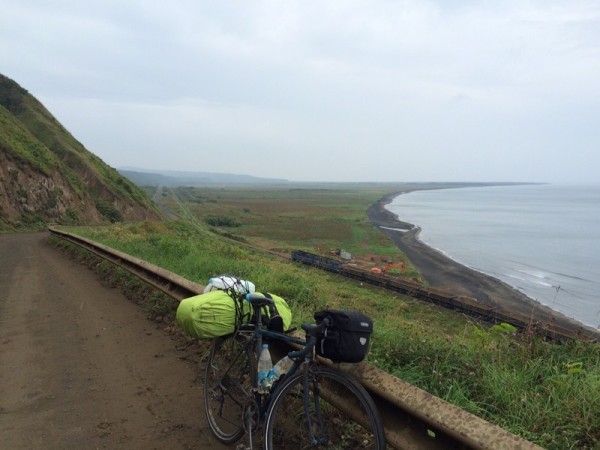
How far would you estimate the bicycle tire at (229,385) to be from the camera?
326cm

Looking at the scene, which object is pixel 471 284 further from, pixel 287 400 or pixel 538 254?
pixel 287 400

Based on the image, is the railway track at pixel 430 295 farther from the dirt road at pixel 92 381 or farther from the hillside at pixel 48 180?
the hillside at pixel 48 180

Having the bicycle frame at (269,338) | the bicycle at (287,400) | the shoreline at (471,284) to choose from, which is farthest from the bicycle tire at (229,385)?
→ the shoreline at (471,284)

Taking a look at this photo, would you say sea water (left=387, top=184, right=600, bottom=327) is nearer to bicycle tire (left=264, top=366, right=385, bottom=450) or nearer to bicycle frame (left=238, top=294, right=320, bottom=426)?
bicycle tire (left=264, top=366, right=385, bottom=450)

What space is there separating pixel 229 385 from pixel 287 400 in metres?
0.57

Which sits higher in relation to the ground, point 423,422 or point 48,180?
point 48,180

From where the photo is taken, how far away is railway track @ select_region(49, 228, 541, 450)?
202cm

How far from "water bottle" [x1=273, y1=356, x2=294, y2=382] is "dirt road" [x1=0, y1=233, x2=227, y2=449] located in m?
0.89

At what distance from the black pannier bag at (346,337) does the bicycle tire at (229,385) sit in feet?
3.05

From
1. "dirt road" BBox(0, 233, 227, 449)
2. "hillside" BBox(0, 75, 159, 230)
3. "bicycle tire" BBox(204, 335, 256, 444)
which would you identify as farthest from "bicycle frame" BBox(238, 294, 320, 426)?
"hillside" BBox(0, 75, 159, 230)

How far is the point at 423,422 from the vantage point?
2.34 meters

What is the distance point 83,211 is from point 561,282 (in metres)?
40.1

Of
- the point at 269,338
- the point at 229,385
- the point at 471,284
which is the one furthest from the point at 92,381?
the point at 471,284

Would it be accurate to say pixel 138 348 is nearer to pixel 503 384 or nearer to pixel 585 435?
pixel 503 384
